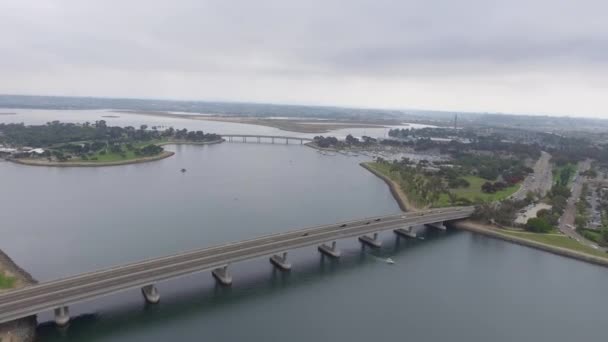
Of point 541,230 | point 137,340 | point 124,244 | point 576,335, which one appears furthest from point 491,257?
point 124,244

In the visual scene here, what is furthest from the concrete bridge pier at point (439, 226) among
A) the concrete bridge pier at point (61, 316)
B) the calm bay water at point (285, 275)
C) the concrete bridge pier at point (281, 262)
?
the concrete bridge pier at point (61, 316)

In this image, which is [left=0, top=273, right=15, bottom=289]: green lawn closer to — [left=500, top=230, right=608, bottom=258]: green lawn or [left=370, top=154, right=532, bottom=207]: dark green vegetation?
[left=370, top=154, right=532, bottom=207]: dark green vegetation

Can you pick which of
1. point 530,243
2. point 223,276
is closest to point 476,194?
point 530,243

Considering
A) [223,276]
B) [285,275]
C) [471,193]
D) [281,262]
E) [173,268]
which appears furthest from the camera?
[471,193]

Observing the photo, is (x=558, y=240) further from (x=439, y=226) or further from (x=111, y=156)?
(x=111, y=156)

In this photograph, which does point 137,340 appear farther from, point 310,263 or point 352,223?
point 352,223

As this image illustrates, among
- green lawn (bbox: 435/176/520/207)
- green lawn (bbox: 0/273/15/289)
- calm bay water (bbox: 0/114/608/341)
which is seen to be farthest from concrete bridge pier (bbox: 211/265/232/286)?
green lawn (bbox: 435/176/520/207)
